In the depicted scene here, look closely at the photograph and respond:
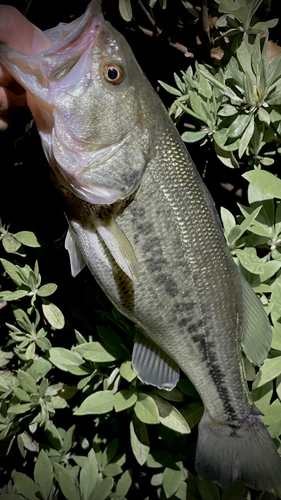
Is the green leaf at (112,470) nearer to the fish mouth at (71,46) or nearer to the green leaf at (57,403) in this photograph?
the green leaf at (57,403)

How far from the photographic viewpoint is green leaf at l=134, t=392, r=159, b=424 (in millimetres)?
953

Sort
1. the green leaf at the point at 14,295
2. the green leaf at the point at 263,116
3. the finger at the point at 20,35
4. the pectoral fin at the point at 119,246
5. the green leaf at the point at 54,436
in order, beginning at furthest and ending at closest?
1. the green leaf at the point at 54,436
2. the green leaf at the point at 14,295
3. the green leaf at the point at 263,116
4. the pectoral fin at the point at 119,246
5. the finger at the point at 20,35

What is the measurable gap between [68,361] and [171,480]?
46cm

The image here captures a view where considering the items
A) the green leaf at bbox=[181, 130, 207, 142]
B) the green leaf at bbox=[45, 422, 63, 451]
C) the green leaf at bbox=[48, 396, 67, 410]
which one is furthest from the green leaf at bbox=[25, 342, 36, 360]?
the green leaf at bbox=[181, 130, 207, 142]

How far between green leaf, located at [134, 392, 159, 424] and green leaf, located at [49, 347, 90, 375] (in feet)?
0.61

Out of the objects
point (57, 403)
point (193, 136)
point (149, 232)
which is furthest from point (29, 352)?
point (193, 136)

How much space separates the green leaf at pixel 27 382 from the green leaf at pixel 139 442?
31 cm

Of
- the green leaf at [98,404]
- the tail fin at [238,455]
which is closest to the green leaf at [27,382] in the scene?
the green leaf at [98,404]

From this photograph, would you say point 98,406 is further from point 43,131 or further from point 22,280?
point 43,131

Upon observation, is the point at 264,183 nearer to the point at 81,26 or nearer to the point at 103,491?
the point at 81,26

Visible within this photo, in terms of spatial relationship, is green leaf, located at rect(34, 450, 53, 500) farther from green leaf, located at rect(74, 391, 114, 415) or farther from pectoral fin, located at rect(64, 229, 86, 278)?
pectoral fin, located at rect(64, 229, 86, 278)

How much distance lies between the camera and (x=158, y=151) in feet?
2.71

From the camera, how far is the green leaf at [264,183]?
0.94 m

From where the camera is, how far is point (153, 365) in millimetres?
993
